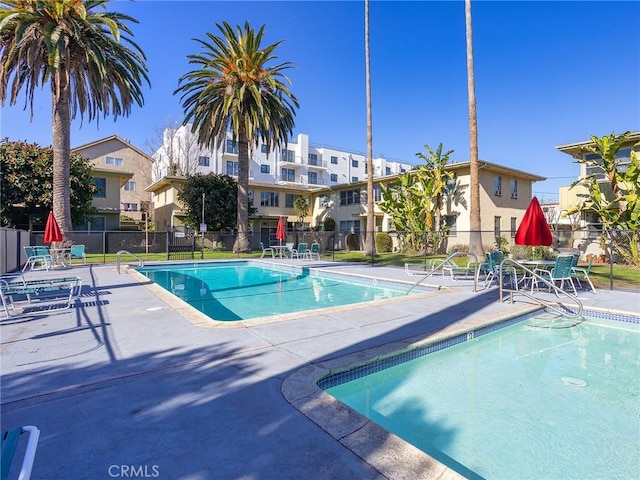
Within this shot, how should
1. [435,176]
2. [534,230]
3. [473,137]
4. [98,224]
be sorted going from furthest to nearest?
[98,224]
[435,176]
[473,137]
[534,230]

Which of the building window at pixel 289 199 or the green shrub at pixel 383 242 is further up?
the building window at pixel 289 199

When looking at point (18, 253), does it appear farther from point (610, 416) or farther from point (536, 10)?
point (536, 10)

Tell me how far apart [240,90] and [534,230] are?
18.8 metres

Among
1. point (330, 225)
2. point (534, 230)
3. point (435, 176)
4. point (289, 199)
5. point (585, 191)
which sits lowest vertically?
point (534, 230)

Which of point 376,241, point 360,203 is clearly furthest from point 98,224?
point 376,241

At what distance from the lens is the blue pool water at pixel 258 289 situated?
914 centimetres

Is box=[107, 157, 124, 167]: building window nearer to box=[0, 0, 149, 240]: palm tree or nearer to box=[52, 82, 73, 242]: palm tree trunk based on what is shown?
box=[0, 0, 149, 240]: palm tree

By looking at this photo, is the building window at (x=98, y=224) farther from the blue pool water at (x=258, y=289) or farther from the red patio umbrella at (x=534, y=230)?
the red patio umbrella at (x=534, y=230)

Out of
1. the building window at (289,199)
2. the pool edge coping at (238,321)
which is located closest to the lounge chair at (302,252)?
the pool edge coping at (238,321)

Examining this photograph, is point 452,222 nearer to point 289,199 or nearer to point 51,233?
point 289,199

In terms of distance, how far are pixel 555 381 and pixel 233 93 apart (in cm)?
2175

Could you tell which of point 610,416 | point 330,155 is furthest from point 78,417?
point 330,155

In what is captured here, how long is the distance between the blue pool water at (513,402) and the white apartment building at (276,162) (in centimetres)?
3322

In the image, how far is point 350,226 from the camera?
32.3 meters
